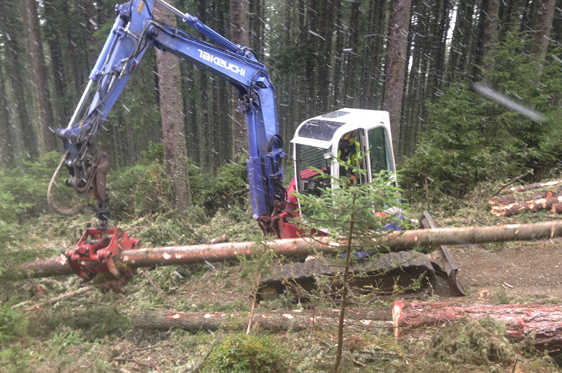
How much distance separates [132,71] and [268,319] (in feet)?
12.5

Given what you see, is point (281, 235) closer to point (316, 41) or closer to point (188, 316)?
point (188, 316)

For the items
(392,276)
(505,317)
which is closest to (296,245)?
(392,276)

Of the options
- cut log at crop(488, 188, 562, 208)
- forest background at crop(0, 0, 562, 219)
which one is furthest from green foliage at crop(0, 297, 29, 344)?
cut log at crop(488, 188, 562, 208)

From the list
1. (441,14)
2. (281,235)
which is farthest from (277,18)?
(281,235)

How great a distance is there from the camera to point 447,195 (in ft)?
29.4

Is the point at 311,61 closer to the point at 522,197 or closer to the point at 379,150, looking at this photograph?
the point at 522,197

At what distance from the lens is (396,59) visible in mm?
9297

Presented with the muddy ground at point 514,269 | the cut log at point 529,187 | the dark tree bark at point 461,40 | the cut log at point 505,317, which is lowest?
the muddy ground at point 514,269

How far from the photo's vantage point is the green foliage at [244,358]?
2.55m

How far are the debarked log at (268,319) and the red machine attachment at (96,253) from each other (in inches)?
29.1

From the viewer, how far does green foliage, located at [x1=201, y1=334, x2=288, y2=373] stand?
255 cm

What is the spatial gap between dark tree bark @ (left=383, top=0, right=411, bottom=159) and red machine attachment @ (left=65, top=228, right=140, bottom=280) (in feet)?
22.8

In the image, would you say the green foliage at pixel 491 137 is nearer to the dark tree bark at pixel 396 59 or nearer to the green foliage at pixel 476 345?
the dark tree bark at pixel 396 59

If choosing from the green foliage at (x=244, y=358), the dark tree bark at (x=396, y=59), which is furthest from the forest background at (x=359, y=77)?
the green foliage at (x=244, y=358)
